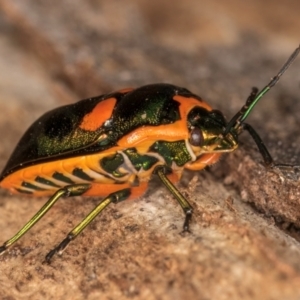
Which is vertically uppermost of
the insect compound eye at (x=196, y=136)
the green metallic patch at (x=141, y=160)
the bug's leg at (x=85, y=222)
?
the insect compound eye at (x=196, y=136)

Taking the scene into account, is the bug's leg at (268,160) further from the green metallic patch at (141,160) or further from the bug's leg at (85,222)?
the bug's leg at (85,222)

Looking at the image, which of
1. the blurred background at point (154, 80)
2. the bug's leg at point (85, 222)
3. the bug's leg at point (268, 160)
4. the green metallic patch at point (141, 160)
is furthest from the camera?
the green metallic patch at point (141, 160)

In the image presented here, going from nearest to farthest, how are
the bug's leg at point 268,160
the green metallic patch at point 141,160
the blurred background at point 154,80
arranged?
1. the blurred background at point 154,80
2. the bug's leg at point 268,160
3. the green metallic patch at point 141,160

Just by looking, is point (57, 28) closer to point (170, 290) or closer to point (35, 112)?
point (35, 112)

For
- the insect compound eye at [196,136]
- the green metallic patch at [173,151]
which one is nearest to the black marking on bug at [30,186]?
the green metallic patch at [173,151]

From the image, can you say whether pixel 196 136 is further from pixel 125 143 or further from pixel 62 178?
pixel 62 178

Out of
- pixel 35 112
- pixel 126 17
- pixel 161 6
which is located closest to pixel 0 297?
pixel 35 112

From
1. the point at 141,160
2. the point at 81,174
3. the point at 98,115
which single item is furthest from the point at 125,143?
the point at 81,174
